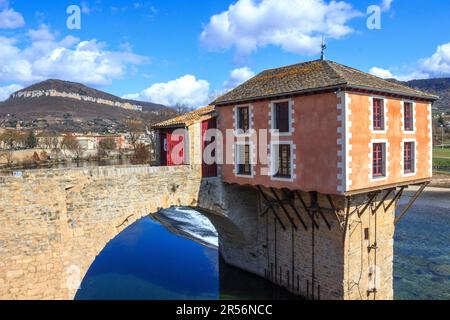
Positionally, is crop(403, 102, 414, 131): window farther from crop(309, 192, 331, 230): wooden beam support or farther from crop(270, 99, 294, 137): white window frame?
crop(270, 99, 294, 137): white window frame

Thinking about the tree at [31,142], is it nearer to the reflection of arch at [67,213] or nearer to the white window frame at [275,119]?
the reflection of arch at [67,213]

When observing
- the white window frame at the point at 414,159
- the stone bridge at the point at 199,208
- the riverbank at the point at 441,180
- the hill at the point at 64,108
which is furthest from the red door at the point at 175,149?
the hill at the point at 64,108

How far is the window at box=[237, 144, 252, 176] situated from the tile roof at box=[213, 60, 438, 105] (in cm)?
202

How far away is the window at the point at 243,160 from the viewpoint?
52.1ft

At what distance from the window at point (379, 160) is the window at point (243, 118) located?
507 cm

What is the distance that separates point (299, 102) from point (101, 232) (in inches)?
334

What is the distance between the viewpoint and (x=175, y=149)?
1694cm

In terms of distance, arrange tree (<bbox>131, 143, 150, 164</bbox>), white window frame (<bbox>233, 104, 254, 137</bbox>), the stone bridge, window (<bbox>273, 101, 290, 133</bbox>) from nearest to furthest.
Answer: the stone bridge < window (<bbox>273, 101, 290, 133</bbox>) < white window frame (<bbox>233, 104, 254, 137</bbox>) < tree (<bbox>131, 143, 150, 164</bbox>)

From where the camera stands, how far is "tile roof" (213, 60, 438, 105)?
41.8 feet

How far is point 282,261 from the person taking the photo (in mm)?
17281

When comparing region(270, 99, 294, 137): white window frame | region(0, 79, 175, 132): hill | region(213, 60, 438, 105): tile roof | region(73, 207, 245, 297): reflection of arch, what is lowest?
Result: region(73, 207, 245, 297): reflection of arch

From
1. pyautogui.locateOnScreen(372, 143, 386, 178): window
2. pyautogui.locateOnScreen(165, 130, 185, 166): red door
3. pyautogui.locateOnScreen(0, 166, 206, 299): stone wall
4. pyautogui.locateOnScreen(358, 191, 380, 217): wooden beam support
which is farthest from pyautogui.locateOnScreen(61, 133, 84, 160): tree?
pyautogui.locateOnScreen(372, 143, 386, 178): window
